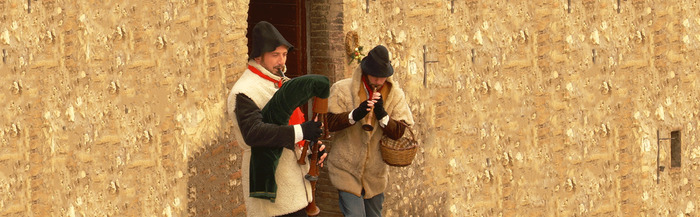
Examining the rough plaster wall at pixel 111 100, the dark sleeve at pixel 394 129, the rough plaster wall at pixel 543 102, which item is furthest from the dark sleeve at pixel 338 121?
the rough plaster wall at pixel 543 102

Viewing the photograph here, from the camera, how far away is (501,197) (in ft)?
45.8

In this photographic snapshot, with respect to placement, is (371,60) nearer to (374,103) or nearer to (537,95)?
(374,103)

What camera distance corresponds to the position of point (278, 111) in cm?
997

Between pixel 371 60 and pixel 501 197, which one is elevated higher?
pixel 371 60

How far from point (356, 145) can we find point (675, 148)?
5.55 meters

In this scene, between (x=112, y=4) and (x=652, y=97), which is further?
(x=652, y=97)

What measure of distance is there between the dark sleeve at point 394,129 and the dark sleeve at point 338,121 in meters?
0.29

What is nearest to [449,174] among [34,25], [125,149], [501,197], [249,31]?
[501,197]

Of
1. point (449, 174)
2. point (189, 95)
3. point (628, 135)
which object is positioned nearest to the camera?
point (189, 95)

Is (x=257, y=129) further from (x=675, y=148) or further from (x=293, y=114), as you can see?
(x=675, y=148)

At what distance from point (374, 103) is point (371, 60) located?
0.36 m

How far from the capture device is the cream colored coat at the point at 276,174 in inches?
395

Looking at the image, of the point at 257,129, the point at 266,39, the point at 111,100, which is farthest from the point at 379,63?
the point at 111,100

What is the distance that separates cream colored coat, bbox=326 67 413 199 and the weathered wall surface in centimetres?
80
